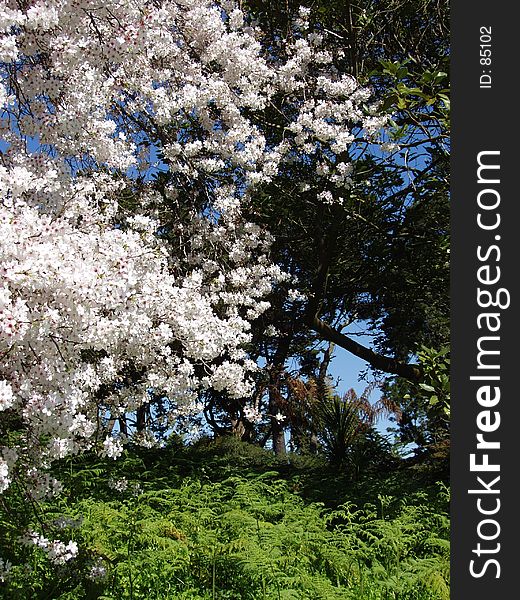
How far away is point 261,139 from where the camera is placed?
289 inches

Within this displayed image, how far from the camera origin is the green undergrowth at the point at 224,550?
172 inches

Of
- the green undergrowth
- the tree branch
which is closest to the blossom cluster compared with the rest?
the green undergrowth

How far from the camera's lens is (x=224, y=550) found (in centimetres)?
477

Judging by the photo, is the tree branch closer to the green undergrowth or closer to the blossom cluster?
the blossom cluster

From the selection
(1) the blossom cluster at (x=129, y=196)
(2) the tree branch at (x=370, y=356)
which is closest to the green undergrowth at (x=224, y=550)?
(1) the blossom cluster at (x=129, y=196)

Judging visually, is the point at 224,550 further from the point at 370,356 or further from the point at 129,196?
the point at 370,356

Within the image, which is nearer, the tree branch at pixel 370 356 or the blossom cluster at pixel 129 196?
the blossom cluster at pixel 129 196

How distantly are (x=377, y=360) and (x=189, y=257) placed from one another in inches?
129

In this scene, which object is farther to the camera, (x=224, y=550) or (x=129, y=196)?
(x=129, y=196)

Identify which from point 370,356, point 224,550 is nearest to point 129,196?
point 370,356

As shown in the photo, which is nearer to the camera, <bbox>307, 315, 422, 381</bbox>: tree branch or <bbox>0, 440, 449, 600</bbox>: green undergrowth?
<bbox>0, 440, 449, 600</bbox>: green undergrowth

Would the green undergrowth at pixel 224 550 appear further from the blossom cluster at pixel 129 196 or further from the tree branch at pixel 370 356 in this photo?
the tree branch at pixel 370 356

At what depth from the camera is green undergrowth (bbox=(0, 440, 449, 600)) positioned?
4367 millimetres

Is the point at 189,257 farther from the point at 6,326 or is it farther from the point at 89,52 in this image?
the point at 6,326
